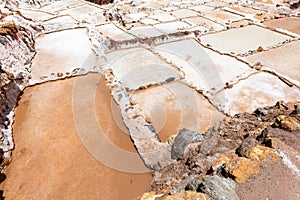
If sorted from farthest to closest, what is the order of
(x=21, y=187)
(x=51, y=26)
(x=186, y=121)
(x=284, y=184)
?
(x=51, y=26) < (x=186, y=121) < (x=21, y=187) < (x=284, y=184)

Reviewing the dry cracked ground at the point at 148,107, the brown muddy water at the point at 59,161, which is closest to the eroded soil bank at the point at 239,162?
the dry cracked ground at the point at 148,107

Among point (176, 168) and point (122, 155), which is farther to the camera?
point (122, 155)

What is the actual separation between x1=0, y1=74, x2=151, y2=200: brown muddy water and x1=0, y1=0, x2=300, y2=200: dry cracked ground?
0.03 m

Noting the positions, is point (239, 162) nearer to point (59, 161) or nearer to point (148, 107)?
point (148, 107)

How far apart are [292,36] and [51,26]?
1124 centimetres

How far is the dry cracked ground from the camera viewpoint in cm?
398

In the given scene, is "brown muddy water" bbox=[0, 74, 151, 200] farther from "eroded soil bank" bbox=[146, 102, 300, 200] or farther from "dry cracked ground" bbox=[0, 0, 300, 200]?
"eroded soil bank" bbox=[146, 102, 300, 200]

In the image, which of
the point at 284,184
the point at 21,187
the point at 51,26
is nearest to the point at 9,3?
the point at 51,26

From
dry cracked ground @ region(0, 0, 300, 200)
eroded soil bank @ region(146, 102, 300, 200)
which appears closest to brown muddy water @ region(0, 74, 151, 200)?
dry cracked ground @ region(0, 0, 300, 200)

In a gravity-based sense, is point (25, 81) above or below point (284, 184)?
below

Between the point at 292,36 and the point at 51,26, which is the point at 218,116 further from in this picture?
the point at 51,26

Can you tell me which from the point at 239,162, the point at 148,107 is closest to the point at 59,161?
the point at 148,107

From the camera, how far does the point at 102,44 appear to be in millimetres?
10453

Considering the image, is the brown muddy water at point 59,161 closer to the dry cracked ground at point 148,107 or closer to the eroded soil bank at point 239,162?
the dry cracked ground at point 148,107
